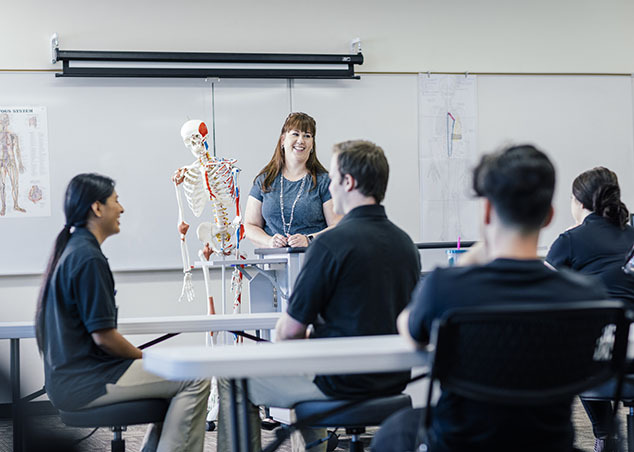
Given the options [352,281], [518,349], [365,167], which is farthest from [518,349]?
[365,167]

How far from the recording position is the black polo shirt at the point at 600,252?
2.95 metres

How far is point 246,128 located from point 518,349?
3.92 metres

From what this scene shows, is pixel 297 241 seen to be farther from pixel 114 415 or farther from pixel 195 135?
pixel 114 415

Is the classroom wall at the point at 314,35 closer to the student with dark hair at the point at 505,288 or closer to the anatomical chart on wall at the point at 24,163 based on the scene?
the anatomical chart on wall at the point at 24,163

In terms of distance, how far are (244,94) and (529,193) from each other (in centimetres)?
385

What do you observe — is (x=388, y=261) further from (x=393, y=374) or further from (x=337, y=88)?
(x=337, y=88)

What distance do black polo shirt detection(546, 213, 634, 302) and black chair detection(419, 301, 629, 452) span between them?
1.52 m

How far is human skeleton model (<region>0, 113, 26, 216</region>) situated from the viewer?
484 centimetres

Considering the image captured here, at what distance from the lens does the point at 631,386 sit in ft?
8.50

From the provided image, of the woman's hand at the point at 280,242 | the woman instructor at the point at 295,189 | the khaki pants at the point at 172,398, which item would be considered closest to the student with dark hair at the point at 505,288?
the khaki pants at the point at 172,398

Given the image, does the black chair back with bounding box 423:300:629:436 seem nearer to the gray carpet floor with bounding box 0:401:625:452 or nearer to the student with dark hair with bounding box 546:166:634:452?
the student with dark hair with bounding box 546:166:634:452

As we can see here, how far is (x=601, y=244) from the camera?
9.80 ft

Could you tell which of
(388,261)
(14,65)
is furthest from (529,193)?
(14,65)

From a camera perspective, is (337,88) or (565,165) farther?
(565,165)
